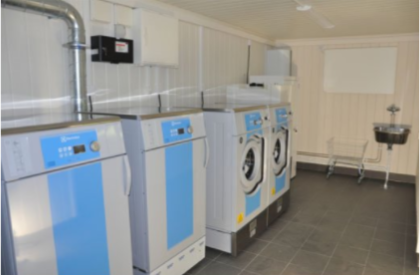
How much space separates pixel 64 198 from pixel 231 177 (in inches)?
63.6

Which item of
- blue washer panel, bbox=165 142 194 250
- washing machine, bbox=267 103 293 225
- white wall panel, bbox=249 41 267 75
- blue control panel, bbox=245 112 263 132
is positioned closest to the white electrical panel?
blue washer panel, bbox=165 142 194 250

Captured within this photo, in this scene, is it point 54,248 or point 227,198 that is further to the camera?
point 227,198

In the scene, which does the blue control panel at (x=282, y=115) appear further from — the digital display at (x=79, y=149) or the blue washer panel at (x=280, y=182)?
the digital display at (x=79, y=149)

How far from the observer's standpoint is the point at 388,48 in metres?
5.56

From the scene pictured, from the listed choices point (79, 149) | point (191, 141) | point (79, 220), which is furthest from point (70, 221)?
point (191, 141)

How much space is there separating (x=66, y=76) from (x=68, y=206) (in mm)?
1245

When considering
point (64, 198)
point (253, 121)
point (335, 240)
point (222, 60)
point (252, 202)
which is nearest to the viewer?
point (64, 198)

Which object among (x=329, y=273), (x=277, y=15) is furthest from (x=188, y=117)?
(x=277, y=15)

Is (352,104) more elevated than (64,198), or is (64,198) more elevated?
(352,104)

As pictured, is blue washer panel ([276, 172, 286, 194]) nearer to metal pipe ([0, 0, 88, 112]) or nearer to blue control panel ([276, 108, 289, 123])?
blue control panel ([276, 108, 289, 123])

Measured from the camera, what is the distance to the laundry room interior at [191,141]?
6.04ft

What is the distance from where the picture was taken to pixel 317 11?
12.5 ft

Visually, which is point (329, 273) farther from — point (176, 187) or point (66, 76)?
point (66, 76)

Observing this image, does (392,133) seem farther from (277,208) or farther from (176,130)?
(176,130)
